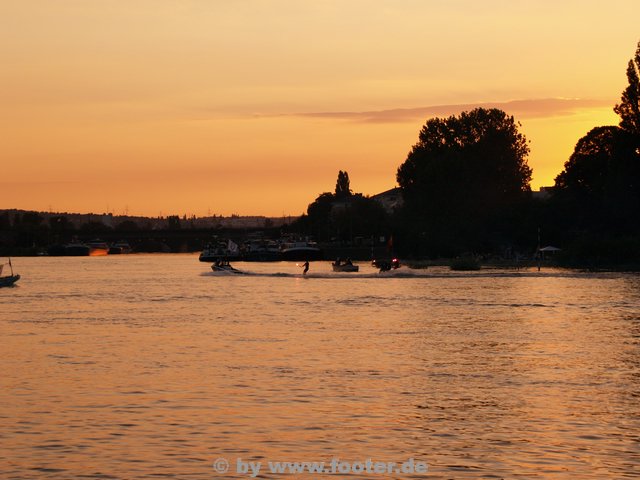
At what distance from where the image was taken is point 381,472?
25.3 m

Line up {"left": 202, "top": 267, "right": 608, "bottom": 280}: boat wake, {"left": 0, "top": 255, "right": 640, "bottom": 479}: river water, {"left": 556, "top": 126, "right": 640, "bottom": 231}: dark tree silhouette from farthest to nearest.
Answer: {"left": 556, "top": 126, "right": 640, "bottom": 231}: dark tree silhouette < {"left": 202, "top": 267, "right": 608, "bottom": 280}: boat wake < {"left": 0, "top": 255, "right": 640, "bottom": 479}: river water

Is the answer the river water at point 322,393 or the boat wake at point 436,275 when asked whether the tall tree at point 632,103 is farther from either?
the river water at point 322,393

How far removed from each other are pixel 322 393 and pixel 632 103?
124m

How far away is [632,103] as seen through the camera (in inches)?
5950

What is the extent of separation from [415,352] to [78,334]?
21426 mm

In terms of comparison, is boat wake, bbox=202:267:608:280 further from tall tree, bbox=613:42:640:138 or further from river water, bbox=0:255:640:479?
river water, bbox=0:255:640:479

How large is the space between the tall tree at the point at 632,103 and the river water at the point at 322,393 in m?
77.6

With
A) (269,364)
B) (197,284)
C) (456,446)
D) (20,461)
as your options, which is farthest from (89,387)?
(197,284)

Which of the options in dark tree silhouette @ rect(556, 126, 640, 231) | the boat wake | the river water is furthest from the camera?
dark tree silhouette @ rect(556, 126, 640, 231)

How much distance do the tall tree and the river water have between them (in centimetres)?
7762

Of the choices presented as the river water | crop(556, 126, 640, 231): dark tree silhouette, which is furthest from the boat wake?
the river water

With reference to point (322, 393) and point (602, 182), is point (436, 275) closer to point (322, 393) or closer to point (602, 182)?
point (602, 182)

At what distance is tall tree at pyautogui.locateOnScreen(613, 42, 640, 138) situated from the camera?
150m

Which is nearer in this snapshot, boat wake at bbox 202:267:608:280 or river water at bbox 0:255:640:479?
river water at bbox 0:255:640:479
